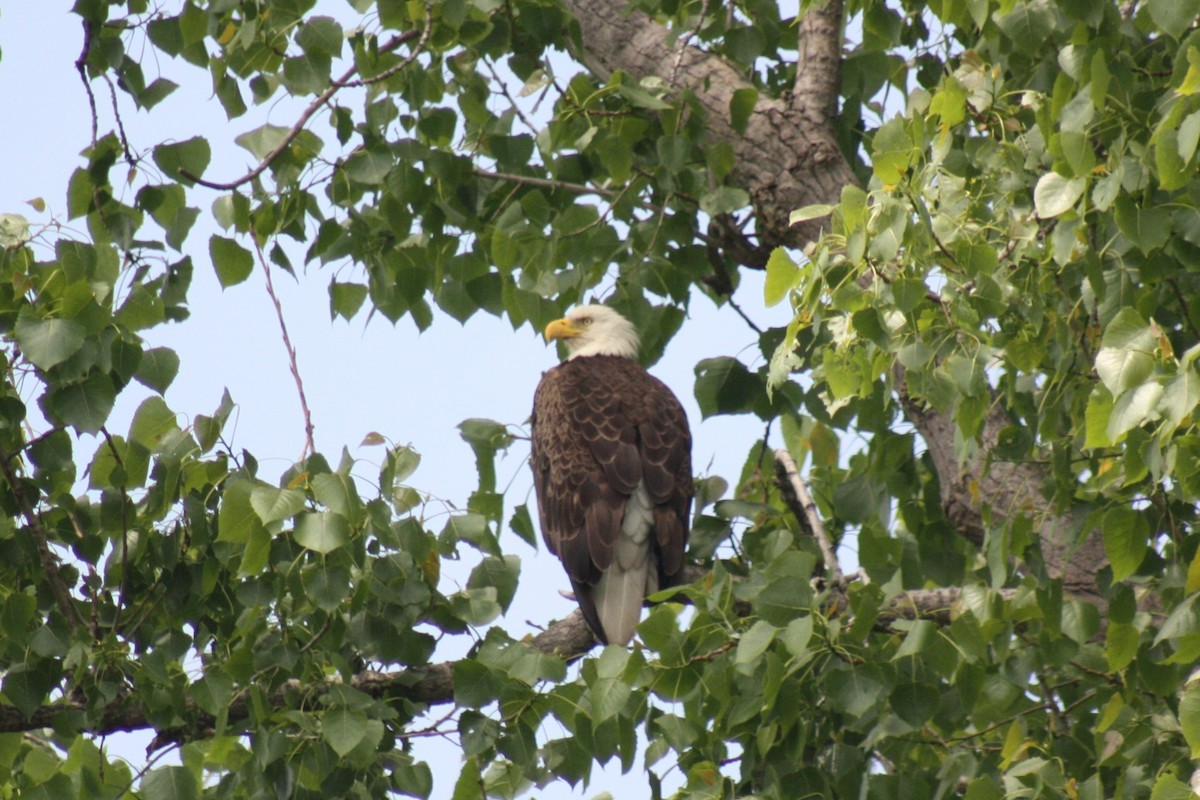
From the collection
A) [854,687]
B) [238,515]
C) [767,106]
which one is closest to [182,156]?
[238,515]

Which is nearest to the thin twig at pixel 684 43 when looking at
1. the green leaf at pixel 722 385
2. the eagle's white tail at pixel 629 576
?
the green leaf at pixel 722 385

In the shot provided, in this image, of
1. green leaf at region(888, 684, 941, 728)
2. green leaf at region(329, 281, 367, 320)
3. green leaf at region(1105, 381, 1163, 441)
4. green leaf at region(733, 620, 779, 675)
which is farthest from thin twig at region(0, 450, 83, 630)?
green leaf at region(1105, 381, 1163, 441)

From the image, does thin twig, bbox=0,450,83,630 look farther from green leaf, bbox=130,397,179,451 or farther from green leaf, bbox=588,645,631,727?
green leaf, bbox=588,645,631,727

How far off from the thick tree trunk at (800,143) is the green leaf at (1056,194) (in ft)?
3.46

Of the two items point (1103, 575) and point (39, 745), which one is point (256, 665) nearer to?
point (39, 745)

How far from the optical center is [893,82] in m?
4.22

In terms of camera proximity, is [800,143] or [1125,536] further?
[800,143]

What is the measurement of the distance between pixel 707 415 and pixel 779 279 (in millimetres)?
1496

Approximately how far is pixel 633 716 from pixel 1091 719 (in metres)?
1.00

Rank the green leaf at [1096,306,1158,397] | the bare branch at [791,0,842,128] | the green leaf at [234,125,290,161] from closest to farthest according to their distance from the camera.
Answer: the green leaf at [1096,306,1158,397] < the green leaf at [234,125,290,161] < the bare branch at [791,0,842,128]

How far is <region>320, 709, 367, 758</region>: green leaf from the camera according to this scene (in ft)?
9.48

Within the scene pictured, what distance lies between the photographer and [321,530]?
9.00 feet

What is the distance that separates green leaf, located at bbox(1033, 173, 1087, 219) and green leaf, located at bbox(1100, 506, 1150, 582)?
21.5 inches

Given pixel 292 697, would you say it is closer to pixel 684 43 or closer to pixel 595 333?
pixel 684 43
